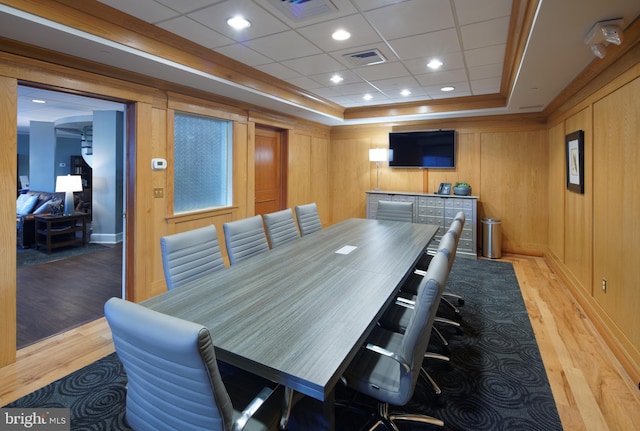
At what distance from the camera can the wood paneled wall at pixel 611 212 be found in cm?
236

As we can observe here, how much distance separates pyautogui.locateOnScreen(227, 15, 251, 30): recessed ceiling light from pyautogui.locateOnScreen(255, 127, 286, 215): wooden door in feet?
8.37

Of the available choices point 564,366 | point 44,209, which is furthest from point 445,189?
point 44,209

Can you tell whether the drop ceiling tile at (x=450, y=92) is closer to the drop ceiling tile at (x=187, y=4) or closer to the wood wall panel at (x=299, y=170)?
the wood wall panel at (x=299, y=170)

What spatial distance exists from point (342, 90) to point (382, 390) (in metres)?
4.04

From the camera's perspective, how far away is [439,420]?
5.91 feet

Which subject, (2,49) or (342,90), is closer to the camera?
(2,49)

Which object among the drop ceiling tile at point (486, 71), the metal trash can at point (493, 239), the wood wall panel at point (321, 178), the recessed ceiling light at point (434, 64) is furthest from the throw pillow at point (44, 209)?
the metal trash can at point (493, 239)

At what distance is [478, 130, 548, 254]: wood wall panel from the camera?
17.7ft

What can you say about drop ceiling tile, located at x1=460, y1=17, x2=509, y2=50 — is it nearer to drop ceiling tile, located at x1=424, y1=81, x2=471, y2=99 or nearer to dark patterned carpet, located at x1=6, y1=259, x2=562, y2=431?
drop ceiling tile, located at x1=424, y1=81, x2=471, y2=99

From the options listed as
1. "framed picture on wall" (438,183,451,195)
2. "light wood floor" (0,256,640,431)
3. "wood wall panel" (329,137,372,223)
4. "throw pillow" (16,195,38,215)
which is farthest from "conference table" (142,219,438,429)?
"throw pillow" (16,195,38,215)

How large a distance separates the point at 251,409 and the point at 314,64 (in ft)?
10.8

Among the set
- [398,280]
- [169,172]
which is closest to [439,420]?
[398,280]

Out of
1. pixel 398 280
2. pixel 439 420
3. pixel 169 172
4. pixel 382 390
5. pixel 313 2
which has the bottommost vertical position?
pixel 439 420

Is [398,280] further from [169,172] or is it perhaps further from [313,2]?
[169,172]
